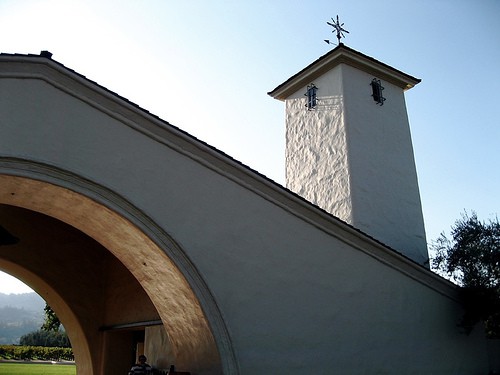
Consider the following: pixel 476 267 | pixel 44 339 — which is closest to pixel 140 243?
pixel 476 267

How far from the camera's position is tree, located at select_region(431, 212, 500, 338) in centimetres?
1106

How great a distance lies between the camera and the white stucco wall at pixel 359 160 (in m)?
15.2

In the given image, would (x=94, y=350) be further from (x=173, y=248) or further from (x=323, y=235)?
(x=323, y=235)

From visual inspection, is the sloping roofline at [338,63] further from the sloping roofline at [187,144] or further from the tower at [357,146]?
the sloping roofline at [187,144]

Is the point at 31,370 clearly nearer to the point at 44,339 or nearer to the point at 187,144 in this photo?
the point at 187,144

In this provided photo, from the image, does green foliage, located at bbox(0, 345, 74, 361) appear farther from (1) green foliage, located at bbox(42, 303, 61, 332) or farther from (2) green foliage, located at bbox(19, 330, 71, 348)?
(1) green foliage, located at bbox(42, 303, 61, 332)

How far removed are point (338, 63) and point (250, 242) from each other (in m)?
10.4

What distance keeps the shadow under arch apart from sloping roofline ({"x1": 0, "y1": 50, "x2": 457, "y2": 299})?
1356 mm

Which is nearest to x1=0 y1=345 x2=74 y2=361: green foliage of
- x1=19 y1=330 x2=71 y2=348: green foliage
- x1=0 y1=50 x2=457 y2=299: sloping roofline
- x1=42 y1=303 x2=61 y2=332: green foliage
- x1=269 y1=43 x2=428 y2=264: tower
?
→ x1=19 y1=330 x2=71 y2=348: green foliage

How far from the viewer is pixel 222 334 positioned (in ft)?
25.7

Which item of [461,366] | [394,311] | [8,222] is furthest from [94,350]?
[461,366]

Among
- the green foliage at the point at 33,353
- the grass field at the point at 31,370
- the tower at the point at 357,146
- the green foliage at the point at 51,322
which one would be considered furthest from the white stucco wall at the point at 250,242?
the green foliage at the point at 33,353

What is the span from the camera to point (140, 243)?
26.2 feet

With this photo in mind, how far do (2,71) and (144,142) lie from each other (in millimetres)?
2368
